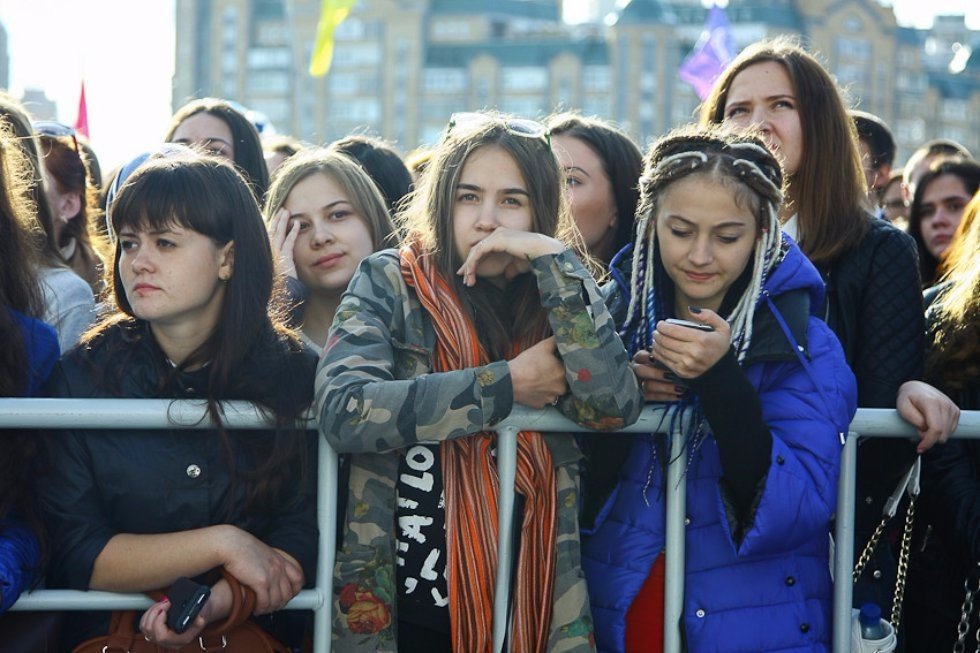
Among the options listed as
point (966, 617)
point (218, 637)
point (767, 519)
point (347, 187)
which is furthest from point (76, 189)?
point (966, 617)

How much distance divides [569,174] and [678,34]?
81.6m

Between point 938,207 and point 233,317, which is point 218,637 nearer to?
point 233,317

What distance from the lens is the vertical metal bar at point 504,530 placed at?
2828 millimetres

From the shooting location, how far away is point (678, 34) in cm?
8312

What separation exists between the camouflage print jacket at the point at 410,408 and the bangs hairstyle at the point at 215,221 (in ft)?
0.84

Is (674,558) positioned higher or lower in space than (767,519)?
lower

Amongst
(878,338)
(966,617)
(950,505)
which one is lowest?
(966,617)

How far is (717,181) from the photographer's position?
2996 millimetres

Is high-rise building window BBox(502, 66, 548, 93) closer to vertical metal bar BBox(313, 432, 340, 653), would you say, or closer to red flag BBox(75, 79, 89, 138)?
red flag BBox(75, 79, 89, 138)

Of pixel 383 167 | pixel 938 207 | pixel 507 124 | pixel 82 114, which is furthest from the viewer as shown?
pixel 82 114

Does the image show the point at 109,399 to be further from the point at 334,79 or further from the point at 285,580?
the point at 334,79

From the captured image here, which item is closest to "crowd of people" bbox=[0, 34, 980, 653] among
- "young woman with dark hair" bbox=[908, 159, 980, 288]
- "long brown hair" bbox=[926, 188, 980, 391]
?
"long brown hair" bbox=[926, 188, 980, 391]

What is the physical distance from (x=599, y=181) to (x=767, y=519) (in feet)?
5.27

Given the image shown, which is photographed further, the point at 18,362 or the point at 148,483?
the point at 18,362
